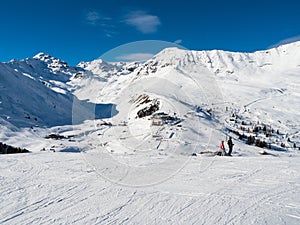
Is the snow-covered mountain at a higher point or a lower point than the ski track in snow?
higher

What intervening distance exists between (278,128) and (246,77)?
3558 inches

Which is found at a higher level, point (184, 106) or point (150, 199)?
point (184, 106)

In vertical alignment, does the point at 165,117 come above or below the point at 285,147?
above

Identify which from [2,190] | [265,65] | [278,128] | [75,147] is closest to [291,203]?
[2,190]

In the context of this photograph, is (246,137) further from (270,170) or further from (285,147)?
(270,170)

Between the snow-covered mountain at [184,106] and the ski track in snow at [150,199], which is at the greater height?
the snow-covered mountain at [184,106]

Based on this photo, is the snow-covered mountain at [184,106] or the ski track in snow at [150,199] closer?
the ski track in snow at [150,199]

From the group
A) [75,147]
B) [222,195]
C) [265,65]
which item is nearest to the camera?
[222,195]

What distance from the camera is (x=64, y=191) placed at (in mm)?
6953

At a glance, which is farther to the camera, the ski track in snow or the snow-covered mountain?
the snow-covered mountain

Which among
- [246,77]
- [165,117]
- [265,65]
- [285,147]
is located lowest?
[285,147]

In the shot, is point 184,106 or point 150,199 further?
point 184,106

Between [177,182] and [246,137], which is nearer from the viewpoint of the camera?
[177,182]

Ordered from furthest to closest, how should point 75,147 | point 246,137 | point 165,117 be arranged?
1. point 246,137
2. point 165,117
3. point 75,147
